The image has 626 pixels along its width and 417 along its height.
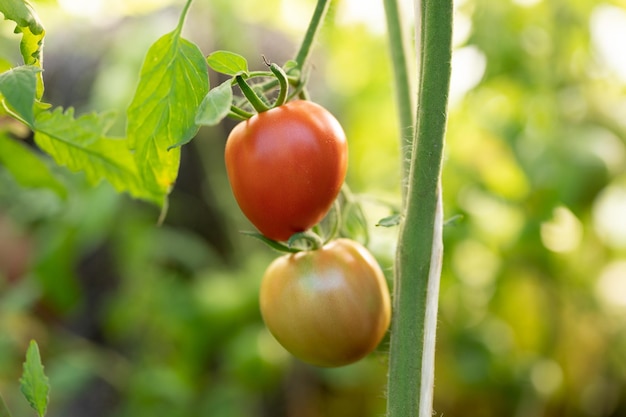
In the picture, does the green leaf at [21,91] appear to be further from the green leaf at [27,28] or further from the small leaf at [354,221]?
the small leaf at [354,221]

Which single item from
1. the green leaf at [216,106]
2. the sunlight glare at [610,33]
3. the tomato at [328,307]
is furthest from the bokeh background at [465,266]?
the green leaf at [216,106]

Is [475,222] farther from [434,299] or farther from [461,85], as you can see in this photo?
[434,299]

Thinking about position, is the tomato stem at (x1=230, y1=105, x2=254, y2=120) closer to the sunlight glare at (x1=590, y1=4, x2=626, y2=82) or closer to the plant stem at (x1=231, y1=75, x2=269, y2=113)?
the plant stem at (x1=231, y1=75, x2=269, y2=113)

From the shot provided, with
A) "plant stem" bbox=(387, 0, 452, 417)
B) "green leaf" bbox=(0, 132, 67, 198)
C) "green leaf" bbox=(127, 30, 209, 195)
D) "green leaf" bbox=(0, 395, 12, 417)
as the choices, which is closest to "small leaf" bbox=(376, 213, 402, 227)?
"plant stem" bbox=(387, 0, 452, 417)

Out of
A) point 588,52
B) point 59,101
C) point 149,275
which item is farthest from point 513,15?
point 59,101

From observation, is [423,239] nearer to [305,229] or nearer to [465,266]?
[305,229]

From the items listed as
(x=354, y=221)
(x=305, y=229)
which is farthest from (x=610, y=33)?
(x=305, y=229)

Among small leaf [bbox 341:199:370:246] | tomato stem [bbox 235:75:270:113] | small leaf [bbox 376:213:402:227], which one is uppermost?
tomato stem [bbox 235:75:270:113]
